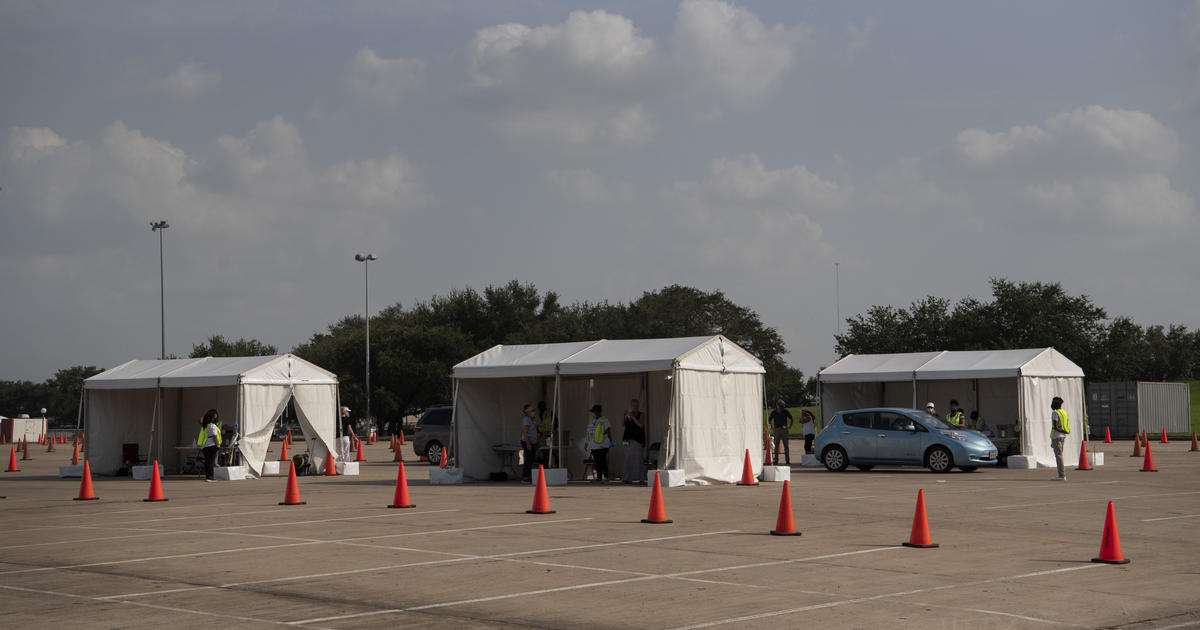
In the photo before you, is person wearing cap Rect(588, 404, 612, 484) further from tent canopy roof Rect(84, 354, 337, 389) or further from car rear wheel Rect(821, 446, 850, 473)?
tent canopy roof Rect(84, 354, 337, 389)

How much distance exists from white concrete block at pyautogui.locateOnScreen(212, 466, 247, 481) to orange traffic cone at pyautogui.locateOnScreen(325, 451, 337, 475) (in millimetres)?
2327

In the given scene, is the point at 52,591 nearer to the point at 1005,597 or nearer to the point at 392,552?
the point at 392,552

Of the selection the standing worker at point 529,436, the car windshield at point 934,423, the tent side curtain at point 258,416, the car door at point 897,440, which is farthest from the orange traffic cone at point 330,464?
the car windshield at point 934,423

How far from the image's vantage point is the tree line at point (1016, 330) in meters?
65.6

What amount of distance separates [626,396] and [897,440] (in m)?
6.56

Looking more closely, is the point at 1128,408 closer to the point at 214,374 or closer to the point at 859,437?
the point at 859,437

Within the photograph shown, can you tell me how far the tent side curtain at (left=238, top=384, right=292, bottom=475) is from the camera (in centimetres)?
2791

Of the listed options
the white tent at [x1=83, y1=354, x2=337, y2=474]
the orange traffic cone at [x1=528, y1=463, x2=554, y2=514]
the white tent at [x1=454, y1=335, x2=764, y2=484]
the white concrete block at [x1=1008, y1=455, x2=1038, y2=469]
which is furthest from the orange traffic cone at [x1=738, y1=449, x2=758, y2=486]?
the white tent at [x1=83, y1=354, x2=337, y2=474]

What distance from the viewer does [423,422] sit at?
35.8 metres

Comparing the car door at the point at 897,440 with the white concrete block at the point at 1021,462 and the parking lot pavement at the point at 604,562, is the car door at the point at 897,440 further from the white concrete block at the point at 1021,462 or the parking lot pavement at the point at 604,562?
the parking lot pavement at the point at 604,562

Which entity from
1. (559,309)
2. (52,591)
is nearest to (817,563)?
(52,591)

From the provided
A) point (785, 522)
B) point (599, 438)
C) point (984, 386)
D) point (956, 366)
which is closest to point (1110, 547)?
point (785, 522)

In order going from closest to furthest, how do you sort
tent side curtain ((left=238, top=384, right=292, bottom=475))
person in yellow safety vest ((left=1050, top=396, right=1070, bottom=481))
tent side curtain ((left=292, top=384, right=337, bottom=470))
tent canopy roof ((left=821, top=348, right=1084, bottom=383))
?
person in yellow safety vest ((left=1050, top=396, right=1070, bottom=481))
tent side curtain ((left=238, top=384, right=292, bottom=475))
tent side curtain ((left=292, top=384, right=337, bottom=470))
tent canopy roof ((left=821, top=348, right=1084, bottom=383))

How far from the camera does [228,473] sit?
2733 cm
